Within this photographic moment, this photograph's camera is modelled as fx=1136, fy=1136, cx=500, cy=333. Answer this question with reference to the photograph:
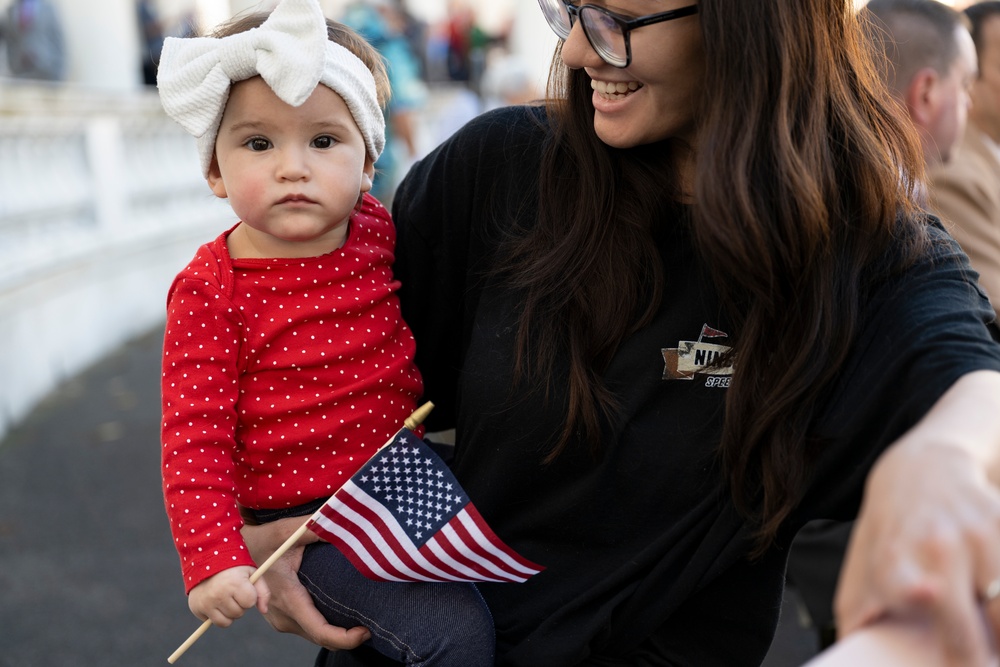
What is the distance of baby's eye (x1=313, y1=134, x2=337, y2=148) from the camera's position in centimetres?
212

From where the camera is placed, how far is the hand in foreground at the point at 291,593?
Result: 2064 millimetres

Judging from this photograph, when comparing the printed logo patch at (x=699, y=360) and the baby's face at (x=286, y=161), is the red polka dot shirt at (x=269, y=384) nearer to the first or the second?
the baby's face at (x=286, y=161)

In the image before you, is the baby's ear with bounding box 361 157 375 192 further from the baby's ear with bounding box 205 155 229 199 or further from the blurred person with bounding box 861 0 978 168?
the blurred person with bounding box 861 0 978 168

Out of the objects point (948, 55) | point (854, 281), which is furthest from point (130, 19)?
point (854, 281)

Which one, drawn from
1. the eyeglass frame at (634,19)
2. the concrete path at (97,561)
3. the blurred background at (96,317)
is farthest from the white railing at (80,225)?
the eyeglass frame at (634,19)

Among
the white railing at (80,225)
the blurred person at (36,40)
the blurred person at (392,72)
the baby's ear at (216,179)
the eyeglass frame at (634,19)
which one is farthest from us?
the blurred person at (36,40)

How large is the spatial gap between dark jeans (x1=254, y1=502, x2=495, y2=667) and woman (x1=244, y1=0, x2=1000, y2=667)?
47 millimetres

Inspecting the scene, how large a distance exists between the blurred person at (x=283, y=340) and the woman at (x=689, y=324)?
144mm

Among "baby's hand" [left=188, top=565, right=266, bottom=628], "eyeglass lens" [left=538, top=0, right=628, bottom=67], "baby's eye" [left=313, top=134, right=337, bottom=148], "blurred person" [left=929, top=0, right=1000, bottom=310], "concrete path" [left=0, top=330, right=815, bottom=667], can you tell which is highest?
"eyeglass lens" [left=538, top=0, right=628, bottom=67]

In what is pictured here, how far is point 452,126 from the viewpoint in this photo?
36.0ft

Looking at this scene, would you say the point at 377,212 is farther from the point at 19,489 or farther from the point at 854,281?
the point at 19,489

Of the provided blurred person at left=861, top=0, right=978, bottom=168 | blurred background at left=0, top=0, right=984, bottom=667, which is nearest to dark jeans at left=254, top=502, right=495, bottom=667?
blurred background at left=0, top=0, right=984, bottom=667

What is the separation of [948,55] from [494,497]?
129 inches

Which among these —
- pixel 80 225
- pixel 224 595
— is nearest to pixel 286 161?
pixel 224 595
